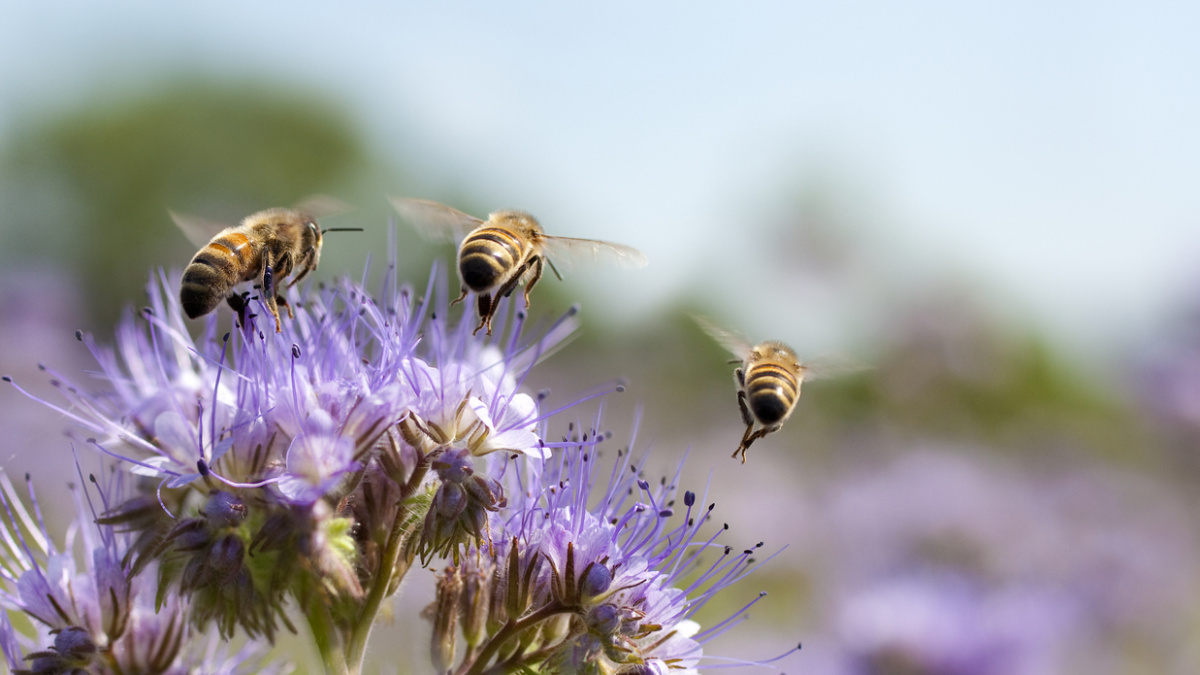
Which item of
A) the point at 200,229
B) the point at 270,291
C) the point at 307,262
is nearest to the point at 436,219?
the point at 307,262

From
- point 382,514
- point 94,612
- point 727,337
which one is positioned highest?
point 727,337

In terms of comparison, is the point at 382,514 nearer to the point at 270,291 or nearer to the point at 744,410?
the point at 270,291

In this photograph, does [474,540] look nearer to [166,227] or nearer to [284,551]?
[284,551]

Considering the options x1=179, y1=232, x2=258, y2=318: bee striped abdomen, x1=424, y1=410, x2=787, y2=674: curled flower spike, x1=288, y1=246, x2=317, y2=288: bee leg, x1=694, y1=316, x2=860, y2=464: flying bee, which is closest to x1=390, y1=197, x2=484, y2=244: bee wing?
x1=288, y1=246, x2=317, y2=288: bee leg

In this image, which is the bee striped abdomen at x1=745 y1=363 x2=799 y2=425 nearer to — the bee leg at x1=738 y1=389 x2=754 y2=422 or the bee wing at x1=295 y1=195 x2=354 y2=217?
the bee leg at x1=738 y1=389 x2=754 y2=422

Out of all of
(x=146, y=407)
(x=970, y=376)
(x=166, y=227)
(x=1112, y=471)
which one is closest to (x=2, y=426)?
(x=146, y=407)

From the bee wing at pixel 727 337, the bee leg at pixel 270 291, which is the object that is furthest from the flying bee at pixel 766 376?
the bee leg at pixel 270 291

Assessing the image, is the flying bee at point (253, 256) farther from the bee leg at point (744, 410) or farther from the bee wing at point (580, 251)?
the bee leg at point (744, 410)
